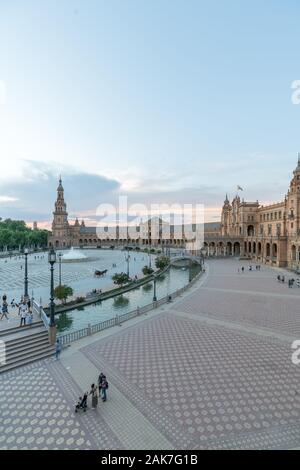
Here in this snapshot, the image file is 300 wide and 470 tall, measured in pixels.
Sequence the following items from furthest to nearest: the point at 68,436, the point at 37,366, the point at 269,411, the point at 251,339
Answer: the point at 251,339, the point at 37,366, the point at 269,411, the point at 68,436

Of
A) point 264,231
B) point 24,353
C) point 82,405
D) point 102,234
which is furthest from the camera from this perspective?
point 102,234

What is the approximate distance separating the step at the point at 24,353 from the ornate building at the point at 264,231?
159 feet

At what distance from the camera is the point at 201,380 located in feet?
39.0

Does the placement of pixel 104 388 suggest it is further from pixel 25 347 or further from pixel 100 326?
pixel 100 326

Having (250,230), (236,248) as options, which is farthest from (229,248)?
(250,230)

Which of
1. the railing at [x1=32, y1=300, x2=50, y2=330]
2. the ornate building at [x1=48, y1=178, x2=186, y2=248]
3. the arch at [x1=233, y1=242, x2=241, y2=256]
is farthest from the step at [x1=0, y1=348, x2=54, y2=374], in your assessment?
the ornate building at [x1=48, y1=178, x2=186, y2=248]

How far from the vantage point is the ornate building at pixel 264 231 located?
5431 centimetres

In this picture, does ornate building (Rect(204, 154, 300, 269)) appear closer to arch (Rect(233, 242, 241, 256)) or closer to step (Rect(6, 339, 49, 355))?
arch (Rect(233, 242, 241, 256))

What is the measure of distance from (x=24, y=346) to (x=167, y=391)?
7.98 m

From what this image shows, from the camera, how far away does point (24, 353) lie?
1391 centimetres

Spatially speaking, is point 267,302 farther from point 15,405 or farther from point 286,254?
point 286,254
